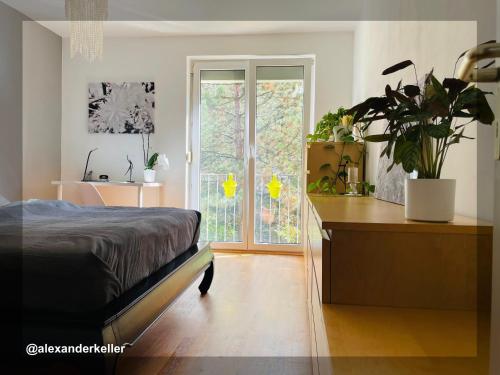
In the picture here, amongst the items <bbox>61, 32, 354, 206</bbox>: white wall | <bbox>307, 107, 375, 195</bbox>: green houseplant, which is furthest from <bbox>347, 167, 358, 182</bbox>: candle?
<bbox>61, 32, 354, 206</bbox>: white wall

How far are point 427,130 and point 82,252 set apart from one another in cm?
126

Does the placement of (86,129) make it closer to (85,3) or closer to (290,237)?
(85,3)

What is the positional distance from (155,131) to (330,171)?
7.67 feet

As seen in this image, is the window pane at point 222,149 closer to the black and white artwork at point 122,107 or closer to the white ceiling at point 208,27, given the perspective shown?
the white ceiling at point 208,27

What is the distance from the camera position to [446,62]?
138 centimetres

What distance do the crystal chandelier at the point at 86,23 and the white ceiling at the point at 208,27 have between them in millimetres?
1588

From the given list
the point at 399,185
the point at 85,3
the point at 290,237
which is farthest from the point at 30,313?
the point at 290,237

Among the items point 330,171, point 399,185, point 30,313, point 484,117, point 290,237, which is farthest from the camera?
point 290,237

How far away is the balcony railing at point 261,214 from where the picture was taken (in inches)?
168

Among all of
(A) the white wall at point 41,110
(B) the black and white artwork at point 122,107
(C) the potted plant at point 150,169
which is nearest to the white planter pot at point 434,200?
(C) the potted plant at point 150,169

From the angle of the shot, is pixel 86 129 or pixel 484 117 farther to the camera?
pixel 86 129

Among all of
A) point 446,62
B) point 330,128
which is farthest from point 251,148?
point 446,62

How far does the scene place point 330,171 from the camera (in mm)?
3043

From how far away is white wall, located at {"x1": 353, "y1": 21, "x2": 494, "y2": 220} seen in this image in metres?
1.08
